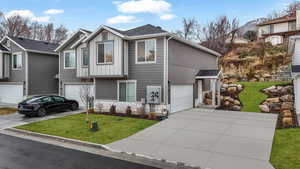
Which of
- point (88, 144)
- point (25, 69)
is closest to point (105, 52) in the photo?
point (88, 144)

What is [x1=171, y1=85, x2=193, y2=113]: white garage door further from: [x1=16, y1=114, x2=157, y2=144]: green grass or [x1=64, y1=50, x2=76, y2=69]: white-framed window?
[x1=64, y1=50, x2=76, y2=69]: white-framed window

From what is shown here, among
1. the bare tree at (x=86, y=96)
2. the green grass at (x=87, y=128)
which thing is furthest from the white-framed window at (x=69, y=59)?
the green grass at (x=87, y=128)

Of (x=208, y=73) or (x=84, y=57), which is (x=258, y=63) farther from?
(x=84, y=57)

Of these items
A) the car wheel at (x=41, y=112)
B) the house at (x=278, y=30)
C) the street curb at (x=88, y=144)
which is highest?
the house at (x=278, y=30)

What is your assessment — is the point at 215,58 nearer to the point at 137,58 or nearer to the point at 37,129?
the point at 137,58

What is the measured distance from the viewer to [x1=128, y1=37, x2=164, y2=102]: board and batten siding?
13172mm

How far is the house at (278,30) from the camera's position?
102 feet

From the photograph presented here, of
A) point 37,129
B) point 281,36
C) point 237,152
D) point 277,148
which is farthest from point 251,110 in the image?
point 281,36

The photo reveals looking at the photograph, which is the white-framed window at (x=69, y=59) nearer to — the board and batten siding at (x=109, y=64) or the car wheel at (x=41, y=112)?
the board and batten siding at (x=109, y=64)

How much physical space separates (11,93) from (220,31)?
32526 millimetres

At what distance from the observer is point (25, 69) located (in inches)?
750

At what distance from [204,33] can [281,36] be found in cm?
1227

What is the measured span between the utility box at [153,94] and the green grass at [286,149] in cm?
672

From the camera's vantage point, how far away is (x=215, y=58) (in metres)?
22.6
